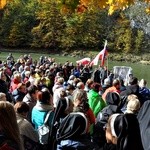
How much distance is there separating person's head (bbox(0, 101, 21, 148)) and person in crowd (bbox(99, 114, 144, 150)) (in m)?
1.72

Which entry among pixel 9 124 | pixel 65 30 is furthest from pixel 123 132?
pixel 65 30

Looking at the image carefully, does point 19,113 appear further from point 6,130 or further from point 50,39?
point 50,39

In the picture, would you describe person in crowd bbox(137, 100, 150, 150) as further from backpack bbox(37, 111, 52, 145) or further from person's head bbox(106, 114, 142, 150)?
backpack bbox(37, 111, 52, 145)

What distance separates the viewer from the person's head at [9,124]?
341 cm

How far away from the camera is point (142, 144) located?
4.95 m

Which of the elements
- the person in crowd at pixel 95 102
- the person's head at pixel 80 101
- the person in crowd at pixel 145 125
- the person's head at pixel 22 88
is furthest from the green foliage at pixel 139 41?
the person in crowd at pixel 145 125

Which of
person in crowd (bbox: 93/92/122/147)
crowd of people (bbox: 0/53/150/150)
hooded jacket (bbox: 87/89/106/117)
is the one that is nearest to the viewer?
crowd of people (bbox: 0/53/150/150)

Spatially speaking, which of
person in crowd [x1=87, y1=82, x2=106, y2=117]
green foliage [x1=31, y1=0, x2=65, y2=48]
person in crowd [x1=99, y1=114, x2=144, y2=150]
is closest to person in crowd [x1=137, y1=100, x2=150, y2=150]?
person in crowd [x1=99, y1=114, x2=144, y2=150]

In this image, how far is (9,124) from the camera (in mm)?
3453

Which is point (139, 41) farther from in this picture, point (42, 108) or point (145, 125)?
point (145, 125)

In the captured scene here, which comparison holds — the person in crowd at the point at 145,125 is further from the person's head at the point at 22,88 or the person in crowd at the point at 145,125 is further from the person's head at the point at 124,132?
the person's head at the point at 22,88

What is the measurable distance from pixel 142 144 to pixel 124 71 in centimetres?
1871

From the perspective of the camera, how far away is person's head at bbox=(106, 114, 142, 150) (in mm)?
4996

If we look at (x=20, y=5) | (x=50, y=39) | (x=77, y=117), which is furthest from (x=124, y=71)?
(x=20, y=5)
